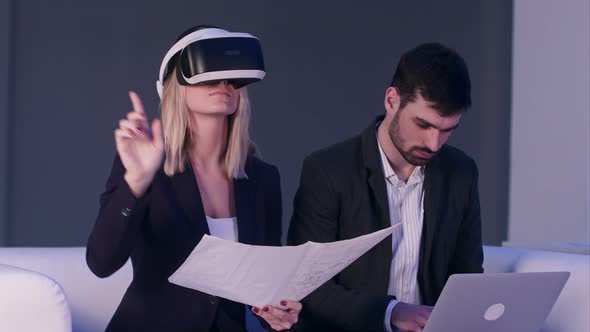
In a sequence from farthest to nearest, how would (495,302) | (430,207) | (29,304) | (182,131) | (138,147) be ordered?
(430,207) < (182,131) < (495,302) < (138,147) < (29,304)

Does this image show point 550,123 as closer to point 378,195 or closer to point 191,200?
point 378,195

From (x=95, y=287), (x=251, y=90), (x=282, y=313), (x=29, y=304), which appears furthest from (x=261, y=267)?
(x=251, y=90)

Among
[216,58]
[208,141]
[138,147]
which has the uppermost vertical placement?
[216,58]

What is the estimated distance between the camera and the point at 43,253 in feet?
8.66

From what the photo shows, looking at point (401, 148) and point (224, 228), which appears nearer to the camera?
point (224, 228)

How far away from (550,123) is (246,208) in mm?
2336

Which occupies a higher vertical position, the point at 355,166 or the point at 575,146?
the point at 355,166

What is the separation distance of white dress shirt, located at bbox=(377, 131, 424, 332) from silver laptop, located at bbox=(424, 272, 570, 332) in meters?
0.41

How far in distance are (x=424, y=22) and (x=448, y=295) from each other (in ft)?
10.9

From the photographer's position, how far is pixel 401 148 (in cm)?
261

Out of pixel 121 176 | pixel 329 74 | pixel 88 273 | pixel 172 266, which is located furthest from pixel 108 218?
pixel 329 74

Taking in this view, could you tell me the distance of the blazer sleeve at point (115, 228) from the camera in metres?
2.13

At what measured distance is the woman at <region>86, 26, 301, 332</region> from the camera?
7.24 ft

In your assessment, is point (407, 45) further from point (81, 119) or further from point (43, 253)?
point (43, 253)
